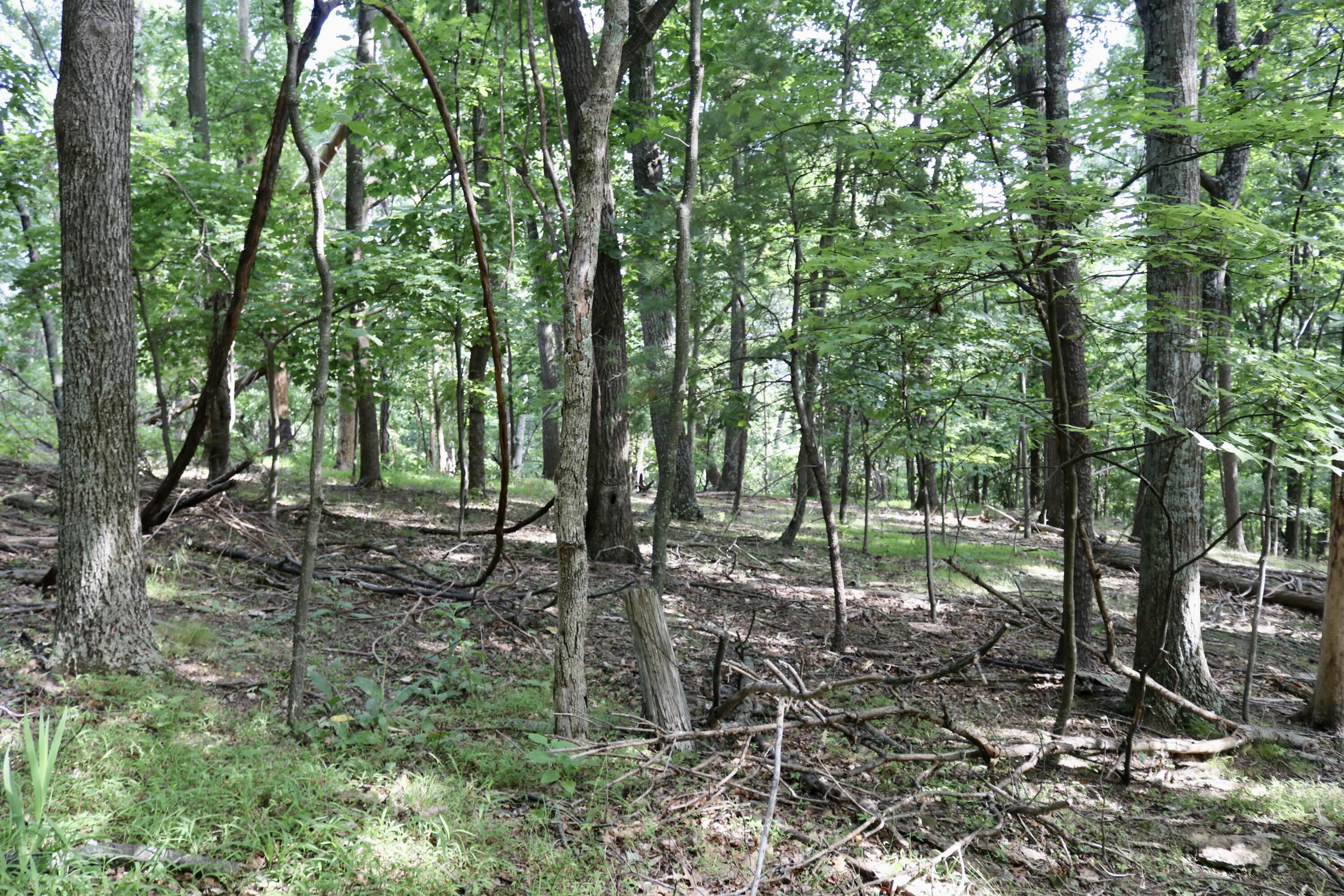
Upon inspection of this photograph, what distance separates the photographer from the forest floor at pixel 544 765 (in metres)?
2.68

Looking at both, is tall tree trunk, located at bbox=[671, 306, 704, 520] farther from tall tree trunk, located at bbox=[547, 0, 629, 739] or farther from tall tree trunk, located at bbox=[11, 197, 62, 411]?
tall tree trunk, located at bbox=[11, 197, 62, 411]

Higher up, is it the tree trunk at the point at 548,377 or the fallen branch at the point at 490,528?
the tree trunk at the point at 548,377

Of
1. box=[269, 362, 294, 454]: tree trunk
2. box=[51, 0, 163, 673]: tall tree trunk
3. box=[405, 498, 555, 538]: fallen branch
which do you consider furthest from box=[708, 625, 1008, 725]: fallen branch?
box=[269, 362, 294, 454]: tree trunk

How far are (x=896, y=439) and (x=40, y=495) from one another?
842 cm

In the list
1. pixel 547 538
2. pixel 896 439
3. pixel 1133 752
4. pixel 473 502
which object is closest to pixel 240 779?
pixel 1133 752

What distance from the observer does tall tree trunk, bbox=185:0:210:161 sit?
395 inches

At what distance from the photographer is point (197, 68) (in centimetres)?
1014

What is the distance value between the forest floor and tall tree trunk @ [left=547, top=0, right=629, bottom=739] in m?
0.33

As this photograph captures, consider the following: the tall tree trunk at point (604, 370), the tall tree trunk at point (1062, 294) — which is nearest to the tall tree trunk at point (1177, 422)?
the tall tree trunk at point (1062, 294)

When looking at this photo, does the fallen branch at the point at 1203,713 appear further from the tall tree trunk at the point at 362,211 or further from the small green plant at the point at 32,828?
the tall tree trunk at the point at 362,211

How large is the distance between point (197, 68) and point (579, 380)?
34.1ft

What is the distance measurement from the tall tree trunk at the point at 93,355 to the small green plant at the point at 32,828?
1.62 m

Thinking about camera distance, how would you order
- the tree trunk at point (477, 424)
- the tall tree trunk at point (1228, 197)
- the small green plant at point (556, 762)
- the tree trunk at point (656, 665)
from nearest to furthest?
1. the small green plant at point (556, 762)
2. the tree trunk at point (656, 665)
3. the tall tree trunk at point (1228, 197)
4. the tree trunk at point (477, 424)

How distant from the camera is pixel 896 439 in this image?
6.97m
